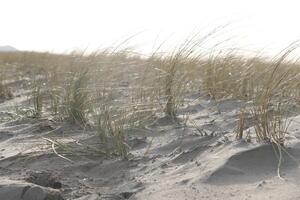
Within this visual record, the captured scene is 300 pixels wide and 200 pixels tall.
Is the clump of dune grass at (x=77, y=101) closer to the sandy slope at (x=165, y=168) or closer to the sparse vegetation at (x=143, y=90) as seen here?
the sparse vegetation at (x=143, y=90)

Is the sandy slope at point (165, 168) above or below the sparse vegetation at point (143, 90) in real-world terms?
below

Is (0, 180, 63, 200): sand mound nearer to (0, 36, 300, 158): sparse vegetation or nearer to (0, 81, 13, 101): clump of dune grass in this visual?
(0, 36, 300, 158): sparse vegetation

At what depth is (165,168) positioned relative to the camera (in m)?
1.88

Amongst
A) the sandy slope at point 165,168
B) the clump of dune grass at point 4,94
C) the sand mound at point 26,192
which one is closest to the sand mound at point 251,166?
the sandy slope at point 165,168

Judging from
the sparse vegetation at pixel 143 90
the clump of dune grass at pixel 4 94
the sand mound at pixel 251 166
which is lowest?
the clump of dune grass at pixel 4 94

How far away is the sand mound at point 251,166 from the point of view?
159cm

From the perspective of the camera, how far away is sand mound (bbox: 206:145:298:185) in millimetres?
1593

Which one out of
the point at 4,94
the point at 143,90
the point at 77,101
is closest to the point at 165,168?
the point at 143,90

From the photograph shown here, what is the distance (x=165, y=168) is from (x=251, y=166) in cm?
37

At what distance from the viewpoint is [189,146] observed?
217 centimetres

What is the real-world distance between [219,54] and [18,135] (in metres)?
1.87

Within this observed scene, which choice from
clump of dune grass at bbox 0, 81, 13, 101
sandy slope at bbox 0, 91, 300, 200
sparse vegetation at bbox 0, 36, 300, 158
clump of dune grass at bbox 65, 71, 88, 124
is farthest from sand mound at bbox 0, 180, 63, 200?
clump of dune grass at bbox 0, 81, 13, 101

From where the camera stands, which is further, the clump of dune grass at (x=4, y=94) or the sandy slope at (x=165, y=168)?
the clump of dune grass at (x=4, y=94)

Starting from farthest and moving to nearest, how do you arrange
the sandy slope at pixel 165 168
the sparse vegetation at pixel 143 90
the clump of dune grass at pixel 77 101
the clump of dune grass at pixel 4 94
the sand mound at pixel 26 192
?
the clump of dune grass at pixel 4 94 → the clump of dune grass at pixel 77 101 → the sparse vegetation at pixel 143 90 → the sand mound at pixel 26 192 → the sandy slope at pixel 165 168
